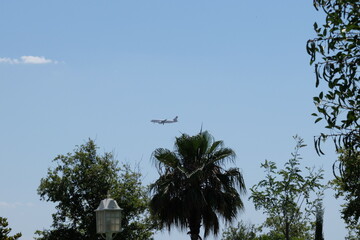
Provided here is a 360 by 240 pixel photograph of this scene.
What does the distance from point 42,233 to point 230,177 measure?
40.8 ft

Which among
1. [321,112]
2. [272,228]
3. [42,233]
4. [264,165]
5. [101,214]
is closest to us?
[321,112]

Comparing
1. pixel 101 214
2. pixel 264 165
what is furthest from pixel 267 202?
pixel 101 214

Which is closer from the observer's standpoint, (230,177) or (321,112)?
(321,112)

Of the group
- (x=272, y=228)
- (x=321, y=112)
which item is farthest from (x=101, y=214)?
(x=272, y=228)

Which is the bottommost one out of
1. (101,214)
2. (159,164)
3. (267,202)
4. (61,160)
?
(101,214)

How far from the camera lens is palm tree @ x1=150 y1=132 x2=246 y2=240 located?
88.6 feet

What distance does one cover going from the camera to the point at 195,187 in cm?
2714

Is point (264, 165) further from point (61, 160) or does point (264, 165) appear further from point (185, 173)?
point (61, 160)

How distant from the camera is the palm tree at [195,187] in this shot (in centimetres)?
2702

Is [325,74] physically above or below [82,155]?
below

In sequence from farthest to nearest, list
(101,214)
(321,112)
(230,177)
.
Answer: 1. (230,177)
2. (101,214)
3. (321,112)

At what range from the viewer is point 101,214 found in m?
15.3

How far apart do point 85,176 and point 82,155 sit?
1.65m

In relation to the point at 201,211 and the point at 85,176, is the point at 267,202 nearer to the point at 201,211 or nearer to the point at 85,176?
the point at 201,211
